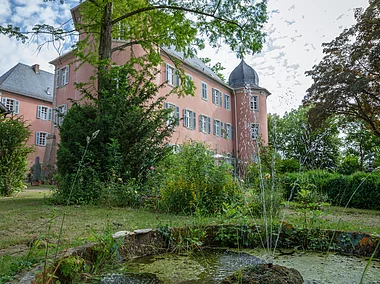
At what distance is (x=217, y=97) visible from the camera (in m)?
27.0

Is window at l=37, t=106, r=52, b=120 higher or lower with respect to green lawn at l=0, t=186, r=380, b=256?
higher

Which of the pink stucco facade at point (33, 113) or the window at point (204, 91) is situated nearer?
the window at point (204, 91)

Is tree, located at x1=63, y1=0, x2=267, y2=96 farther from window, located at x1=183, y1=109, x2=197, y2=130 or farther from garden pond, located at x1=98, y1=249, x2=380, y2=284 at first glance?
window, located at x1=183, y1=109, x2=197, y2=130

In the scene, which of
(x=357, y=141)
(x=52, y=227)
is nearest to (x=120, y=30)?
(x=52, y=227)

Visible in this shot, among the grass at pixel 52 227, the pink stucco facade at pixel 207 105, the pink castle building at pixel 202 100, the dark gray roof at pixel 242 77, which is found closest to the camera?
the grass at pixel 52 227

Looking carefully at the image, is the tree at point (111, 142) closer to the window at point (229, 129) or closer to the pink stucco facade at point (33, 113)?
the window at point (229, 129)

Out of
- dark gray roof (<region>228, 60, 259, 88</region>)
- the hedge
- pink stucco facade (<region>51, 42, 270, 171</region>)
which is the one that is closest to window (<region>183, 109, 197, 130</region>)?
pink stucco facade (<region>51, 42, 270, 171</region>)

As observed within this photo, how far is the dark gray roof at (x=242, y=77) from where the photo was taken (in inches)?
1141

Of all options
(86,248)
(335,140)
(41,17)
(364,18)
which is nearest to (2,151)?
(41,17)

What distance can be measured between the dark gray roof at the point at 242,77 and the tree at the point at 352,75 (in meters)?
11.8

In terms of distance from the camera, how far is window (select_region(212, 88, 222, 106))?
26542 mm

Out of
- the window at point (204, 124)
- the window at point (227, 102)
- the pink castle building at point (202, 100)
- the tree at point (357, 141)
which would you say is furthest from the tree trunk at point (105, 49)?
the tree at point (357, 141)

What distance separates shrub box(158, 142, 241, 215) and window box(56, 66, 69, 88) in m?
17.6

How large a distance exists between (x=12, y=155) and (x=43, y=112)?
21819 millimetres
